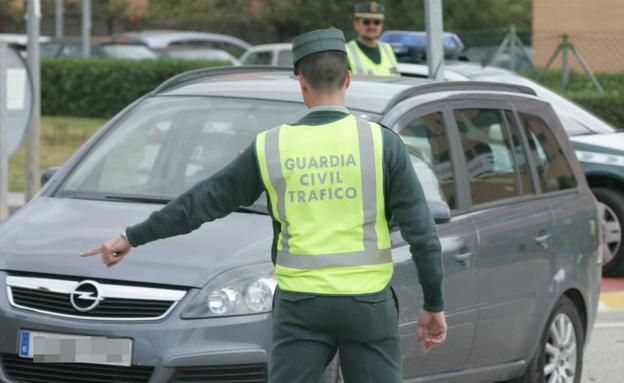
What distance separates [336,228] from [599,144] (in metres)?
8.16

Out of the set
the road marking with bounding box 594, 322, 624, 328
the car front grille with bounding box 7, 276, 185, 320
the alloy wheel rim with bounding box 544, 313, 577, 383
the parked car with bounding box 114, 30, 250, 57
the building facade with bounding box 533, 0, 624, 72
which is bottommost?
the parked car with bounding box 114, 30, 250, 57

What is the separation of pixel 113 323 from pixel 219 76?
2.33 metres

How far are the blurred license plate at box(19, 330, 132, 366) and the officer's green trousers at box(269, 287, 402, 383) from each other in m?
1.15

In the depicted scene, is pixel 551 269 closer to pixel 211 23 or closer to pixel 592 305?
pixel 592 305

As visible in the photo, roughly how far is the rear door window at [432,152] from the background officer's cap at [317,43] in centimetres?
202

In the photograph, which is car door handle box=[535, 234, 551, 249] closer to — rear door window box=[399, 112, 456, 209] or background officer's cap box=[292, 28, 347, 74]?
rear door window box=[399, 112, 456, 209]

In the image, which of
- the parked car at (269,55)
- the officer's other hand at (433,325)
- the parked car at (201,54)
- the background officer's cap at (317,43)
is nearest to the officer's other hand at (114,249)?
the background officer's cap at (317,43)

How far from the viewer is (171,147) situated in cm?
679

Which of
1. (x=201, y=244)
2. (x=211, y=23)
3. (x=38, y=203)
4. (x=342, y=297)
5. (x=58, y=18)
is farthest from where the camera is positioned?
(x=211, y=23)

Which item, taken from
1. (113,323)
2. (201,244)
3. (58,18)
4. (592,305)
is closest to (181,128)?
(201,244)

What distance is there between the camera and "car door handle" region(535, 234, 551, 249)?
6875mm

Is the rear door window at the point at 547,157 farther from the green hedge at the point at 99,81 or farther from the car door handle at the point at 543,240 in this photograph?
the green hedge at the point at 99,81

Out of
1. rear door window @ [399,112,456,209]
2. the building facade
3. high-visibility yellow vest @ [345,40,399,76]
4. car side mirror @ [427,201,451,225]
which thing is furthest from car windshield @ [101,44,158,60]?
car side mirror @ [427,201,451,225]

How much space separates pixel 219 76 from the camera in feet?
24.6
